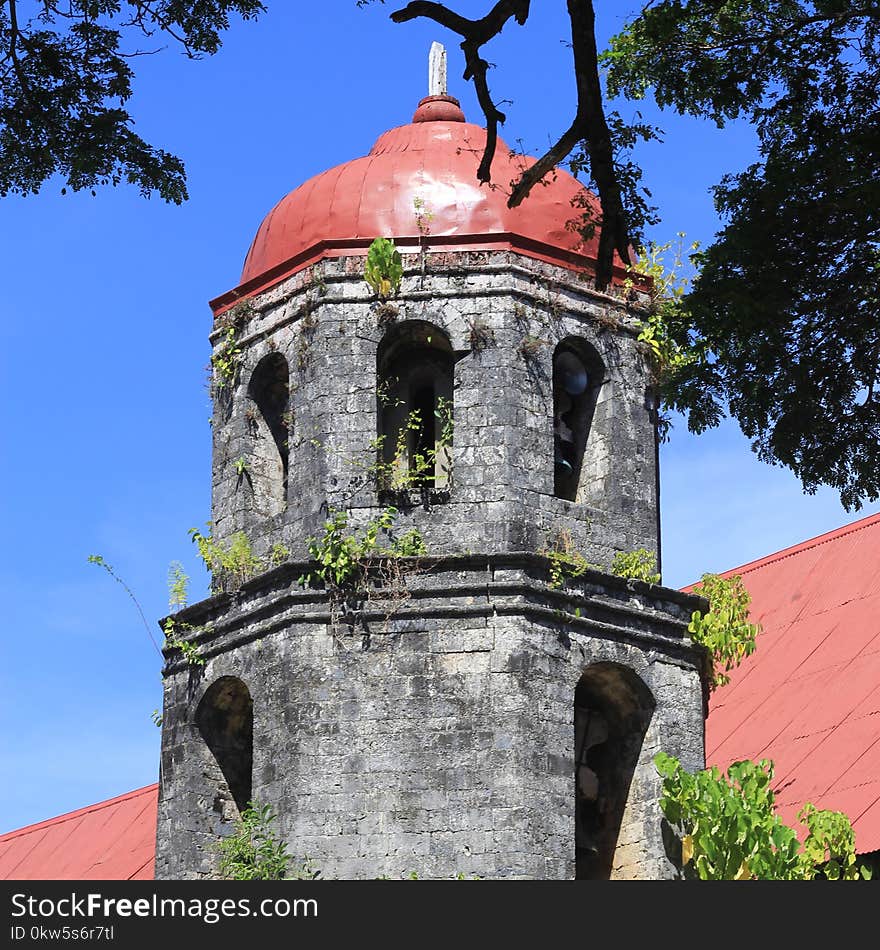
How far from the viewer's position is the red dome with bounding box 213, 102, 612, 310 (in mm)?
17812

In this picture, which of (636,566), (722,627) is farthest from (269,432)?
(722,627)

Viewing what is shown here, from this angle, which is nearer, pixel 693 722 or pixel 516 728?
pixel 516 728

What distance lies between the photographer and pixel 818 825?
1688 centimetres

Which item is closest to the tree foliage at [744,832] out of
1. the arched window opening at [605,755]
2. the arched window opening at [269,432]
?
the arched window opening at [605,755]

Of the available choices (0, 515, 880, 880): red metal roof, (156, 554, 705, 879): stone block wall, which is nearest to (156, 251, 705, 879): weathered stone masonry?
(156, 554, 705, 879): stone block wall

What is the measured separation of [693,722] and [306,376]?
12.8ft

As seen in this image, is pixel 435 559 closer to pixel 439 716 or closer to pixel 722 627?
pixel 439 716

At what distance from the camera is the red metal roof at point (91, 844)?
2405cm

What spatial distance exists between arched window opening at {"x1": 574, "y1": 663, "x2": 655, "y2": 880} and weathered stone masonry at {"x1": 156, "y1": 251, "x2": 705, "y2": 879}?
0.06ft

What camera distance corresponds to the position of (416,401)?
18047 mm

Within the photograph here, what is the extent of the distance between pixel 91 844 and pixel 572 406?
9.89 metres

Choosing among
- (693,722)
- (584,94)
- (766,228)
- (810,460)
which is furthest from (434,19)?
(693,722)

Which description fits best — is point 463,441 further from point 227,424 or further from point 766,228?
point 766,228

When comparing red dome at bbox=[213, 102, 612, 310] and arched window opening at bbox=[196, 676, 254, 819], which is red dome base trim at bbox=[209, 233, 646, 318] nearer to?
red dome at bbox=[213, 102, 612, 310]
